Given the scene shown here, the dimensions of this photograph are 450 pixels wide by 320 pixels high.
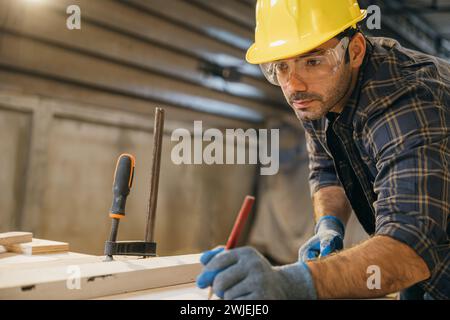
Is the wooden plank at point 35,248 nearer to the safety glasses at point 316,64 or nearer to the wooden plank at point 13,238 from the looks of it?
the wooden plank at point 13,238

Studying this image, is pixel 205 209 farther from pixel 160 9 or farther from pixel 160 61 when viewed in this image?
pixel 160 9

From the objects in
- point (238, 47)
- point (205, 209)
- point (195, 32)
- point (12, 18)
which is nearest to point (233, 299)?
point (12, 18)

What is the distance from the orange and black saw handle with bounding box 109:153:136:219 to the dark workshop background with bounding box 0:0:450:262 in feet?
7.58

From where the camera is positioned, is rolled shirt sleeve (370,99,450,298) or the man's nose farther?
→ the man's nose

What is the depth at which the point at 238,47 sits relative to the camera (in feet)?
17.1

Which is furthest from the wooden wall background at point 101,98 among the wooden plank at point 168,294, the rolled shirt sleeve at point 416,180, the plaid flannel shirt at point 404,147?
the rolled shirt sleeve at point 416,180

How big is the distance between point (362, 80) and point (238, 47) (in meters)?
3.54

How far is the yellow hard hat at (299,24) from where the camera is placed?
1817 millimetres

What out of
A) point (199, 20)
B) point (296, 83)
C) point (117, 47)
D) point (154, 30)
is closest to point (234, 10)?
point (199, 20)

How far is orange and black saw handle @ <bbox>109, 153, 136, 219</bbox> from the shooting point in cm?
180

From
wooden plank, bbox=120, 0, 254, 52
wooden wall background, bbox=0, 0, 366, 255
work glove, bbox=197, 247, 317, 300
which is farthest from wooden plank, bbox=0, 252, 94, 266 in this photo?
wooden plank, bbox=120, 0, 254, 52

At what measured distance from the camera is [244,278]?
121cm

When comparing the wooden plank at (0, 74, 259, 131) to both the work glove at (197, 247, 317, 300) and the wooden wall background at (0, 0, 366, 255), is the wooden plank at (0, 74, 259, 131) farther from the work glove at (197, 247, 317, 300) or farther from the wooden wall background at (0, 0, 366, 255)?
the work glove at (197, 247, 317, 300)

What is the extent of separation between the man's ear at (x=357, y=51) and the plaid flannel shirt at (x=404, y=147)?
2 cm
